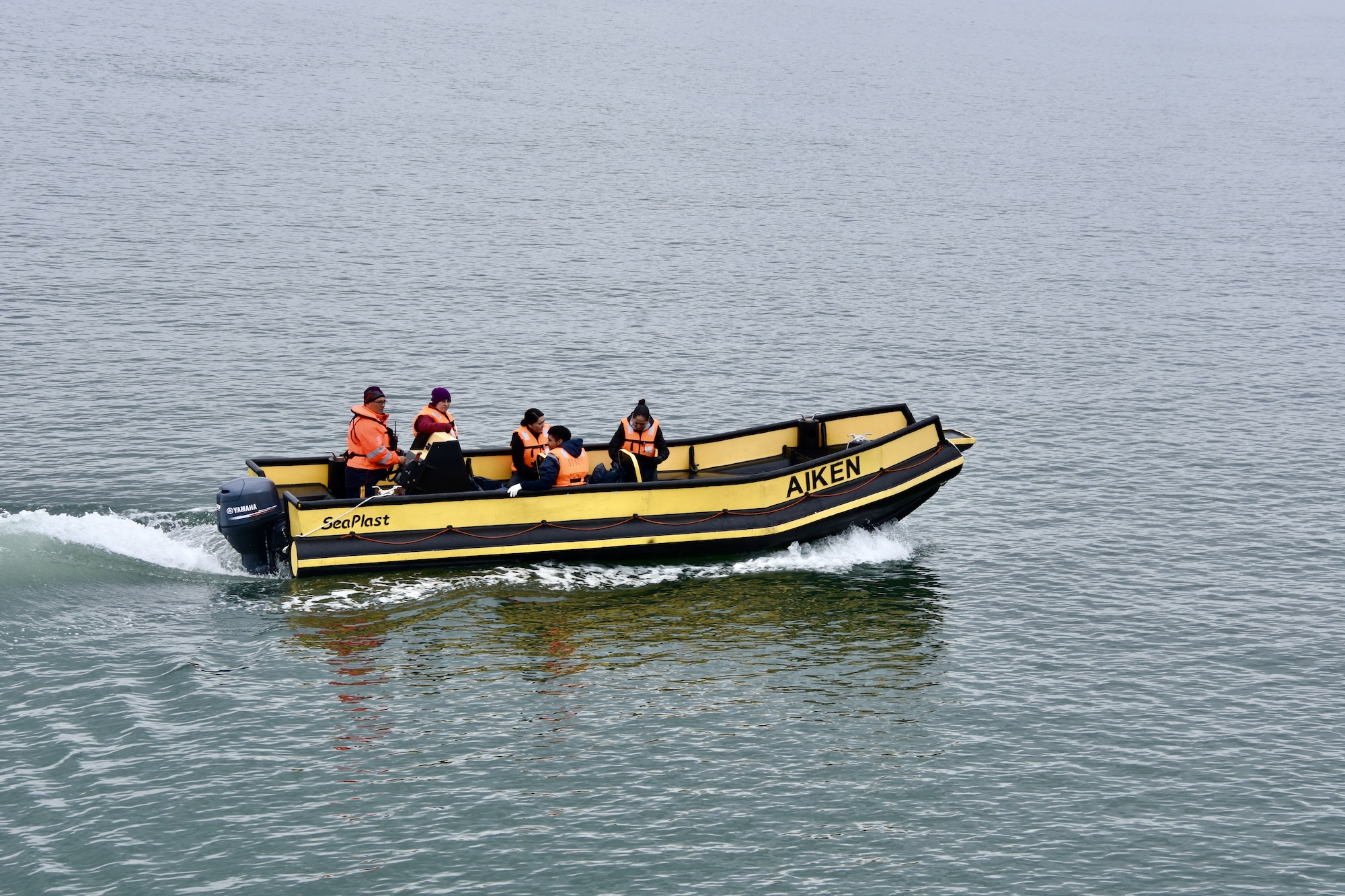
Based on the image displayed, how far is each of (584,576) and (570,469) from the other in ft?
5.09

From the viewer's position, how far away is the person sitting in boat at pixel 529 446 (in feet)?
64.2

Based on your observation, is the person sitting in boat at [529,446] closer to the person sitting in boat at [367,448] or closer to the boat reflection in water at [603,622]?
the boat reflection in water at [603,622]

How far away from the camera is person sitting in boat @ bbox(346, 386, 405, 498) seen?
19219mm

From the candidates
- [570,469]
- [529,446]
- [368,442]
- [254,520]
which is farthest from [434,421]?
[254,520]

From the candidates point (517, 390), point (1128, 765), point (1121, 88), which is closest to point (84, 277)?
point (517, 390)

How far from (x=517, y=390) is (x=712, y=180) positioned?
27193 mm

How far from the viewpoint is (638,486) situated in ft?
63.2

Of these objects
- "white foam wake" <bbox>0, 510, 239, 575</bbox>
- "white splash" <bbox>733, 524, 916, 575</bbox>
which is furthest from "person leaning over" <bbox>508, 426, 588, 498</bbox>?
"white foam wake" <bbox>0, 510, 239, 575</bbox>

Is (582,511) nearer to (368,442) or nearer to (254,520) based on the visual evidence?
(368,442)

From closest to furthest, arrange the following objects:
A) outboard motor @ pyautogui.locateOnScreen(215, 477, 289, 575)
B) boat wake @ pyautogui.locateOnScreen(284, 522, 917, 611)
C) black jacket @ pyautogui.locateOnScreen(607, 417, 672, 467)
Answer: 1. outboard motor @ pyautogui.locateOnScreen(215, 477, 289, 575)
2. boat wake @ pyautogui.locateOnScreen(284, 522, 917, 611)
3. black jacket @ pyautogui.locateOnScreen(607, 417, 672, 467)

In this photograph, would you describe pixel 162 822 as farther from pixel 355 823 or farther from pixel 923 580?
pixel 923 580

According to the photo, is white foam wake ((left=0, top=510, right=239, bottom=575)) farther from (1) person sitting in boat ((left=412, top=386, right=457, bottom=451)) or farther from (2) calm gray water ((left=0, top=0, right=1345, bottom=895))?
(1) person sitting in boat ((left=412, top=386, right=457, bottom=451))

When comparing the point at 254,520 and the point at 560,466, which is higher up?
the point at 560,466

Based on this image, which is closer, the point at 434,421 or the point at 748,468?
the point at 434,421
